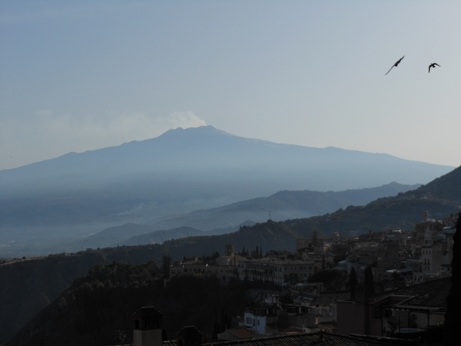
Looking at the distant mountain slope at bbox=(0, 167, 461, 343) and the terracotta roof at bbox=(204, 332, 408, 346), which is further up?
the distant mountain slope at bbox=(0, 167, 461, 343)

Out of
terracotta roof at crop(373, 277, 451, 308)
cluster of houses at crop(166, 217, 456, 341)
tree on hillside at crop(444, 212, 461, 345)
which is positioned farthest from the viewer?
cluster of houses at crop(166, 217, 456, 341)

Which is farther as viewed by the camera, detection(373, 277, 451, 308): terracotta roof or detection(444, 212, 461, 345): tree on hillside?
detection(373, 277, 451, 308): terracotta roof

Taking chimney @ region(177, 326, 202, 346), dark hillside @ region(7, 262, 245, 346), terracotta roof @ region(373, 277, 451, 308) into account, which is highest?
terracotta roof @ region(373, 277, 451, 308)

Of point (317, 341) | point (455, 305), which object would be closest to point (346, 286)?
point (317, 341)

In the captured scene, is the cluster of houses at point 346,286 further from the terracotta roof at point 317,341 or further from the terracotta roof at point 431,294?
the terracotta roof at point 317,341

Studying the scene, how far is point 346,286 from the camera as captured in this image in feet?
236

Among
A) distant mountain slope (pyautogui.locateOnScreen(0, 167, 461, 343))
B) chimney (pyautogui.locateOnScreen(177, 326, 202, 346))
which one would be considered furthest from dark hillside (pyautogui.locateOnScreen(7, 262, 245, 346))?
chimney (pyautogui.locateOnScreen(177, 326, 202, 346))

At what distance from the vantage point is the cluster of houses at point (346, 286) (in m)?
20.3

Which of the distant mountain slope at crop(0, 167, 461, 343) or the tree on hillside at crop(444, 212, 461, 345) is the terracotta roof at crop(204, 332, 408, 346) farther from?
the distant mountain slope at crop(0, 167, 461, 343)

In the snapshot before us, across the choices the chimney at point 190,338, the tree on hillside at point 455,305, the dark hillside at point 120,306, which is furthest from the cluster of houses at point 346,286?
the tree on hillside at point 455,305

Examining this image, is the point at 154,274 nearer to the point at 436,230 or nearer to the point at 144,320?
the point at 436,230

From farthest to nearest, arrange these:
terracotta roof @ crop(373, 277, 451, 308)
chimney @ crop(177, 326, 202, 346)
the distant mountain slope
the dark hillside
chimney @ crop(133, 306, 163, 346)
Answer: the distant mountain slope, the dark hillside, terracotta roof @ crop(373, 277, 451, 308), chimney @ crop(177, 326, 202, 346), chimney @ crop(133, 306, 163, 346)

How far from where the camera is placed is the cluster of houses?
66.5 feet

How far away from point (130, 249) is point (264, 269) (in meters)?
65.9
